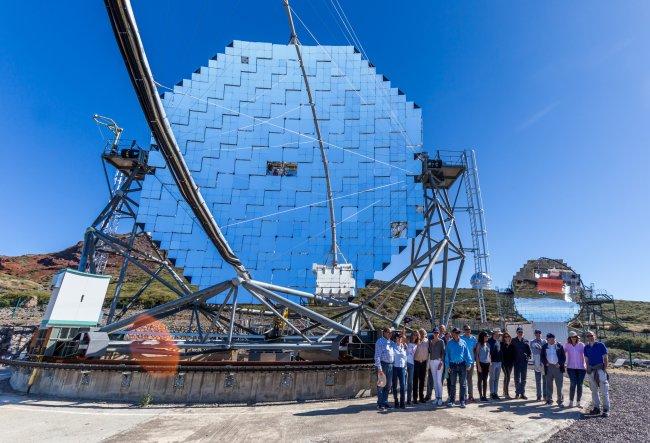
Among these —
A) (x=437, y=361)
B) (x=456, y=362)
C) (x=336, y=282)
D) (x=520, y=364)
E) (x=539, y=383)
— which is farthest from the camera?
(x=336, y=282)

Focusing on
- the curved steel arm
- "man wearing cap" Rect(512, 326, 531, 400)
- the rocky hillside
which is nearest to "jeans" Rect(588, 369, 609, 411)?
"man wearing cap" Rect(512, 326, 531, 400)

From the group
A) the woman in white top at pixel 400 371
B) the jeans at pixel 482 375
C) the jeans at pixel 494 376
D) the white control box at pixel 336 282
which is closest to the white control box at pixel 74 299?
the white control box at pixel 336 282

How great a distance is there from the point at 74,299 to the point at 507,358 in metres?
13.7

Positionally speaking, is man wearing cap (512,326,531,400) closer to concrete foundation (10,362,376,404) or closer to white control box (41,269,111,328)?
concrete foundation (10,362,376,404)

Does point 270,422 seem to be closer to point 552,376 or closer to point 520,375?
point 520,375

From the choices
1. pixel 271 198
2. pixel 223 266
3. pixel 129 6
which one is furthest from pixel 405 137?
pixel 129 6

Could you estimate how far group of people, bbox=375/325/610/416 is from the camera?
383 inches

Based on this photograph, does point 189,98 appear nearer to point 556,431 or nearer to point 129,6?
point 129,6

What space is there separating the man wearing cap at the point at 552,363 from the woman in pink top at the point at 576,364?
21cm

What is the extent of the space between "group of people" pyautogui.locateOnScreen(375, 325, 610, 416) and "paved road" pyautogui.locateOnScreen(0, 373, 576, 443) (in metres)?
0.65

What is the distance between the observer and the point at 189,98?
57.9ft

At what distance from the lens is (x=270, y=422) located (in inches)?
316

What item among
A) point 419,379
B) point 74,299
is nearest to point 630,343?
point 419,379

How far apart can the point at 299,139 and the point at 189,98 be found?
17.2ft
